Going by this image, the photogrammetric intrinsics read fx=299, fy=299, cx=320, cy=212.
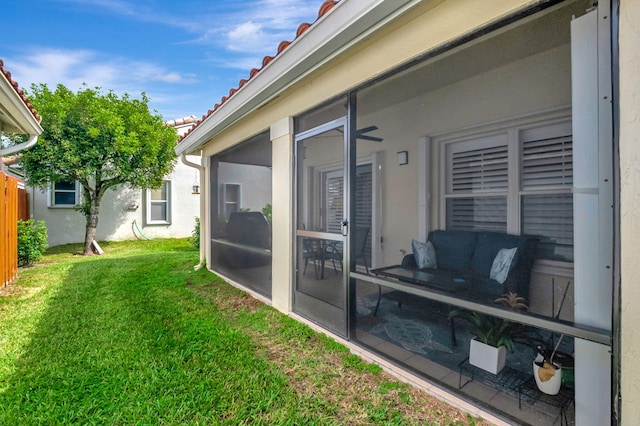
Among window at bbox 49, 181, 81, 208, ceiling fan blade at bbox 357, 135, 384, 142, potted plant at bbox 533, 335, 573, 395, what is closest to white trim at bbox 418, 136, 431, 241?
ceiling fan blade at bbox 357, 135, 384, 142

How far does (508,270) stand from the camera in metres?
2.23

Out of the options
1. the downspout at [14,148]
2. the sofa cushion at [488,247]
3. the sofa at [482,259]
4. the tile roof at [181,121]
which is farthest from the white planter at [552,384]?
the tile roof at [181,121]

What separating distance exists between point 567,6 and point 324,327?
3.02 m

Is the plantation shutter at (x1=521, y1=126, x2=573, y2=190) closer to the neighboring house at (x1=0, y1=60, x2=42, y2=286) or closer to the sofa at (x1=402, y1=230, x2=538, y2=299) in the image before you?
the sofa at (x1=402, y1=230, x2=538, y2=299)

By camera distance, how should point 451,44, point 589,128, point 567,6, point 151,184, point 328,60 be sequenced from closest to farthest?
1. point 589,128
2. point 567,6
3. point 451,44
4. point 328,60
5. point 151,184

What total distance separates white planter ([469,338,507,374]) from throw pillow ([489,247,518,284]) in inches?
18.5

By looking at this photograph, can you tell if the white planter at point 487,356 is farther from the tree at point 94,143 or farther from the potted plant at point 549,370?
the tree at point 94,143

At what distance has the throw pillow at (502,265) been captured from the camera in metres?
2.23

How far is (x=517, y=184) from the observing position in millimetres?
2834

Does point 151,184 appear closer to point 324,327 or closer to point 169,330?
point 169,330

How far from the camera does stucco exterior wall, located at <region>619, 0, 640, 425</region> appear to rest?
1.28 m

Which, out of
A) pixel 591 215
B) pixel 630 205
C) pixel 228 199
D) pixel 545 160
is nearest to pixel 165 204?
pixel 228 199

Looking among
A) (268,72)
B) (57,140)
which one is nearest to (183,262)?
(57,140)

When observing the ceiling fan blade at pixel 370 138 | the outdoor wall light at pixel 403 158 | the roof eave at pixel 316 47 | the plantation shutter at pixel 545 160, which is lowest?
the plantation shutter at pixel 545 160
